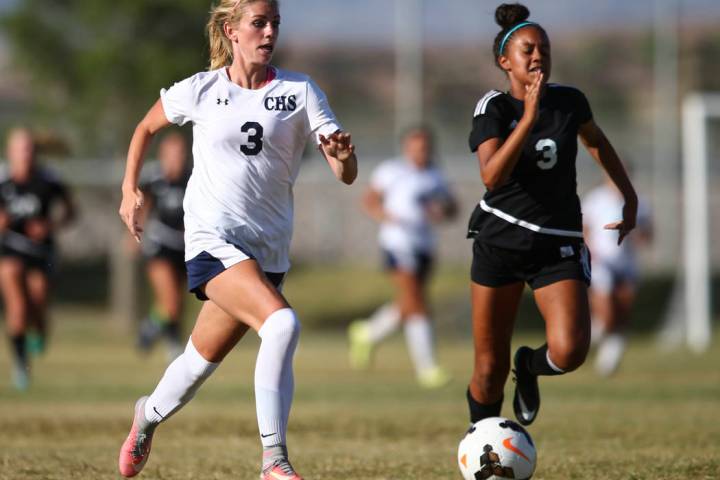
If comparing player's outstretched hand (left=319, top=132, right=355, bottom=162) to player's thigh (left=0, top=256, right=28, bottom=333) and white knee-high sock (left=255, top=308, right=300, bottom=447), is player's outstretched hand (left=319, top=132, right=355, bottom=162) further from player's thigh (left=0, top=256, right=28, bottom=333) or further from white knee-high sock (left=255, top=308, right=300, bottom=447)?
player's thigh (left=0, top=256, right=28, bottom=333)

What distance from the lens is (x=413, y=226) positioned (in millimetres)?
14922

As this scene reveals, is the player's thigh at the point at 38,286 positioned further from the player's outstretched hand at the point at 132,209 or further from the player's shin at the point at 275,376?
the player's shin at the point at 275,376

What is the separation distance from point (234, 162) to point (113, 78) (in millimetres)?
Answer: 19525

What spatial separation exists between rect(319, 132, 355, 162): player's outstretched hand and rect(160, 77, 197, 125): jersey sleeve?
80 cm

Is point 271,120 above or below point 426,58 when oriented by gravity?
below

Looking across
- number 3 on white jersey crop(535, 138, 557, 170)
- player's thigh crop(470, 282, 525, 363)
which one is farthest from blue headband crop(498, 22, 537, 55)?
player's thigh crop(470, 282, 525, 363)

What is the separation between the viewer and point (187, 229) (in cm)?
662

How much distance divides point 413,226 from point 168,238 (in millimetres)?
2948

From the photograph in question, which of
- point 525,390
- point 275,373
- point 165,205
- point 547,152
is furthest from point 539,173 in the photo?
point 165,205

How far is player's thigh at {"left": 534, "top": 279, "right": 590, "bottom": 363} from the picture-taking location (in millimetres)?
6656

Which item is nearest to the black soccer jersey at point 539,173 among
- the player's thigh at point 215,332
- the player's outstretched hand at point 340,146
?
the player's outstretched hand at point 340,146

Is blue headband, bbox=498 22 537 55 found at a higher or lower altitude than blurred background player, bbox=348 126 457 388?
higher

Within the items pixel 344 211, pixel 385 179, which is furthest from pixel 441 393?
pixel 344 211

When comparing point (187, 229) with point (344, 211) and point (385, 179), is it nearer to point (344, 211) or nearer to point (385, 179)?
point (385, 179)
